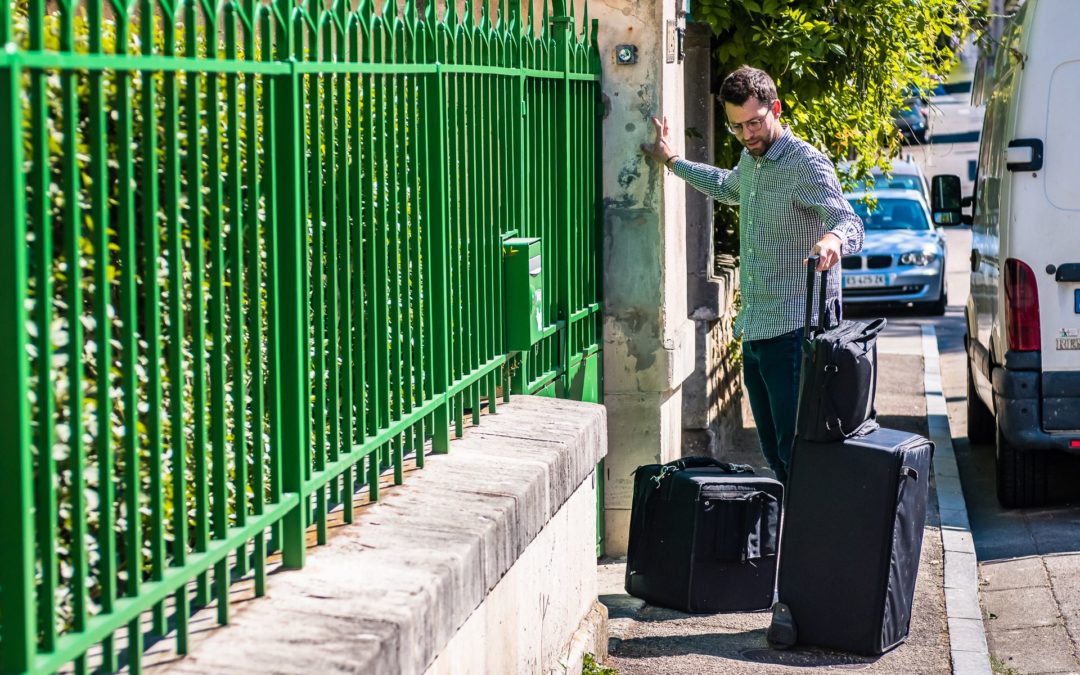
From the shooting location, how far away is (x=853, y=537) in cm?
482

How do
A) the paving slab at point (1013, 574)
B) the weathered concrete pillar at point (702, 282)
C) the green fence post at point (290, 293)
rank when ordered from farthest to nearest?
the weathered concrete pillar at point (702, 282)
the paving slab at point (1013, 574)
the green fence post at point (290, 293)

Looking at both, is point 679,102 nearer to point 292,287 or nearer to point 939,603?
point 939,603

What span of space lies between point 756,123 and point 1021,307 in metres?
1.88

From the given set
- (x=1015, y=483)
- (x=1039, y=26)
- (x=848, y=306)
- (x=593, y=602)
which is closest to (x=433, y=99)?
(x=593, y=602)

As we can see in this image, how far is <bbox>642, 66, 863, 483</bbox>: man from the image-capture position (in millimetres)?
5598

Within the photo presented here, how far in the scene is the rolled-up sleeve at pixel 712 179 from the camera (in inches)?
235

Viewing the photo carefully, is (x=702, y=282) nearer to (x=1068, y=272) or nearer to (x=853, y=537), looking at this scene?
(x=1068, y=272)

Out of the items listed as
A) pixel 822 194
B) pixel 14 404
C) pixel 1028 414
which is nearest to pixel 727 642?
pixel 822 194

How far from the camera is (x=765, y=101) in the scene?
5676mm

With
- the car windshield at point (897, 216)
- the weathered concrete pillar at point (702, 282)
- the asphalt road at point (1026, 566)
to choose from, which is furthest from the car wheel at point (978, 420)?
the car windshield at point (897, 216)

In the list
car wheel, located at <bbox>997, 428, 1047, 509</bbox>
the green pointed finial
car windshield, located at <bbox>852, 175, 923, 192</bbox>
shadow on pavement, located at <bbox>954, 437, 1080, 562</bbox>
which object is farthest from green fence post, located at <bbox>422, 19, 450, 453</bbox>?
car windshield, located at <bbox>852, 175, 923, 192</bbox>

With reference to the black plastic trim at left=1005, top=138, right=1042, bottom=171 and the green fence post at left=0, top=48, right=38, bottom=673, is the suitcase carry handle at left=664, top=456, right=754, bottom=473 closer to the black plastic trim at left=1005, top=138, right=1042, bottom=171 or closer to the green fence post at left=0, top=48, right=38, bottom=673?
the black plastic trim at left=1005, top=138, right=1042, bottom=171

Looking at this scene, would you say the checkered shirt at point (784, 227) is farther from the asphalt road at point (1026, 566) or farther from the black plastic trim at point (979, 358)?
the black plastic trim at point (979, 358)

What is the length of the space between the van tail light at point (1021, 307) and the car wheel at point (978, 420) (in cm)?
238
